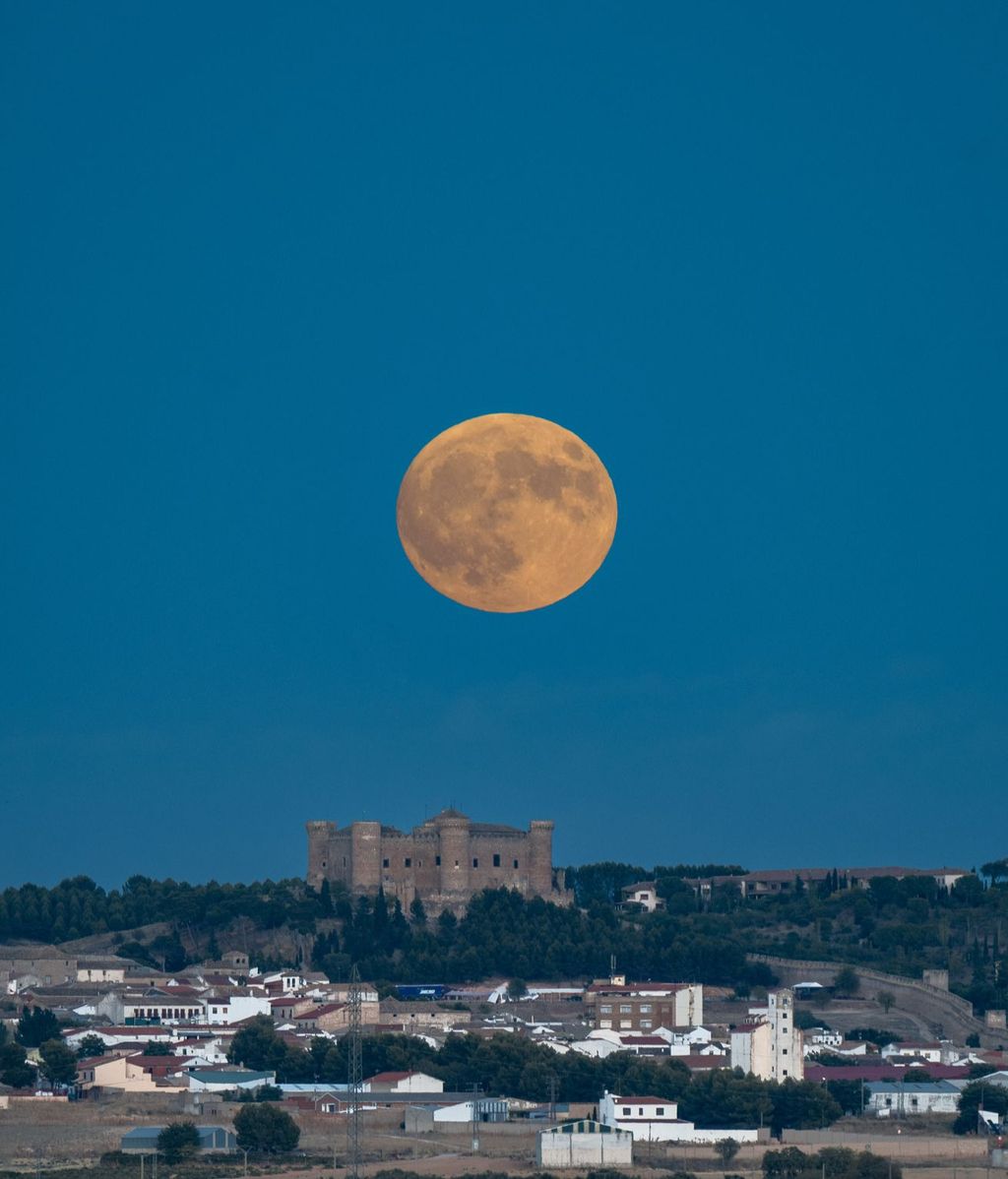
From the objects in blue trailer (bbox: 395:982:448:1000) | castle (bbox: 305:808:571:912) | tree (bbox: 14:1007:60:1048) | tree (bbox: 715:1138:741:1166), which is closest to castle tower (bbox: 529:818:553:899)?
castle (bbox: 305:808:571:912)

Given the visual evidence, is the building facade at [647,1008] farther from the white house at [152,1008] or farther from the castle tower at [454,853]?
the castle tower at [454,853]

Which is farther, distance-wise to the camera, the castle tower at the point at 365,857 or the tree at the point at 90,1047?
the castle tower at the point at 365,857

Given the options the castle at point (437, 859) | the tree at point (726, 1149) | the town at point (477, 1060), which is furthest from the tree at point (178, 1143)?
the castle at point (437, 859)

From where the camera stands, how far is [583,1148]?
165 ft

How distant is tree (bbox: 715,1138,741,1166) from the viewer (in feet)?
169

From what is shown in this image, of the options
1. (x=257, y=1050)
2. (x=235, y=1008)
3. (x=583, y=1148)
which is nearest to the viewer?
(x=583, y=1148)

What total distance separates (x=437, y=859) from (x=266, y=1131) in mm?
41727

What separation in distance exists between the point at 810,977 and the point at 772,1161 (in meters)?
31.7

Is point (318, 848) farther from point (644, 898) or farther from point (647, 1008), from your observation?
point (647, 1008)

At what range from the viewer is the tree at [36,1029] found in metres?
65.1

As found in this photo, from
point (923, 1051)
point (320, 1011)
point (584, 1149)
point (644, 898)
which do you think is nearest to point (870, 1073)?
point (923, 1051)

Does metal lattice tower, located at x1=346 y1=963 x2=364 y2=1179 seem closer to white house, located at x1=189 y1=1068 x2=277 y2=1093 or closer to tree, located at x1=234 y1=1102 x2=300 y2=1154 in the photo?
tree, located at x1=234 y1=1102 x2=300 y2=1154

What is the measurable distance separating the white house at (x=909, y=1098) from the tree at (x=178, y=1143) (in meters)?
15.2

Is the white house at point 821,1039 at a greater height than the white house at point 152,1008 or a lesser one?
lesser
